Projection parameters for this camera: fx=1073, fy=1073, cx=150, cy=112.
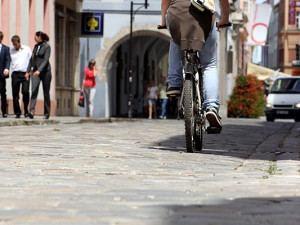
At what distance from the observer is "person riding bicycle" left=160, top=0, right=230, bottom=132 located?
10.3m

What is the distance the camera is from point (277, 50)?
119625 mm

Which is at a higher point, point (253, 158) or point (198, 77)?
point (198, 77)

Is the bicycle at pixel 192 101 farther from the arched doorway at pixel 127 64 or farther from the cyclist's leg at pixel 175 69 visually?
the arched doorway at pixel 127 64

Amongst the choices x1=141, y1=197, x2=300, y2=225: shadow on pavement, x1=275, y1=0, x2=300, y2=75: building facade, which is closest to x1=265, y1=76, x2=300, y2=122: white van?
x1=141, y1=197, x2=300, y2=225: shadow on pavement

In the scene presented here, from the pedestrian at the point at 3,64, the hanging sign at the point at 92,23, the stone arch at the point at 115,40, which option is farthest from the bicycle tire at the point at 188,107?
the stone arch at the point at 115,40

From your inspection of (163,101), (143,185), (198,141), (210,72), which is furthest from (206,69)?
(163,101)

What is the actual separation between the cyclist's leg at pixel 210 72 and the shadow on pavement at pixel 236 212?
455 cm

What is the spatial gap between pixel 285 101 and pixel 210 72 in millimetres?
27302

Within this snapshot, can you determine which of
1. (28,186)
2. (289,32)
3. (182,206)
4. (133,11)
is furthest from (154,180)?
(289,32)

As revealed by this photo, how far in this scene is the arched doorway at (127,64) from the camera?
130ft

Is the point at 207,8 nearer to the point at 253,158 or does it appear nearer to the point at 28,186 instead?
the point at 253,158

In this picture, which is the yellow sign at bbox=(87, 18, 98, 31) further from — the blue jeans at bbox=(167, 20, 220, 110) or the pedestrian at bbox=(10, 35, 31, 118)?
the blue jeans at bbox=(167, 20, 220, 110)

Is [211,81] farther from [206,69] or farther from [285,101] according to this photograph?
[285,101]

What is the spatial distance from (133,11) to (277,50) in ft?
268
